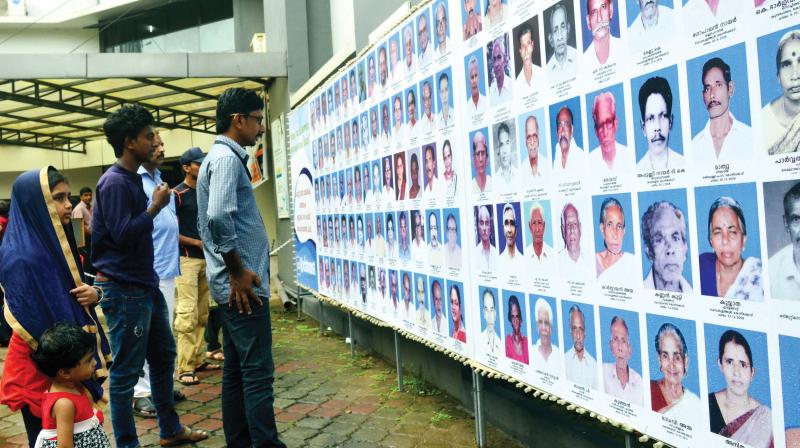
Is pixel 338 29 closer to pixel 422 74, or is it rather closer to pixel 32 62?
pixel 32 62

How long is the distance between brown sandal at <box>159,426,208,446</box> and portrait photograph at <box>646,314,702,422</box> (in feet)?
9.18

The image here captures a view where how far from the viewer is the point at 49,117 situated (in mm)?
13797

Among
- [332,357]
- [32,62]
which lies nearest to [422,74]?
[332,357]

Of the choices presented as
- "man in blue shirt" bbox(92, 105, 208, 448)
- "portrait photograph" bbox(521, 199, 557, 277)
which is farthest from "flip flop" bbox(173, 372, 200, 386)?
"portrait photograph" bbox(521, 199, 557, 277)

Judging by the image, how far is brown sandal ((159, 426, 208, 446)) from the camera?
12.5 ft

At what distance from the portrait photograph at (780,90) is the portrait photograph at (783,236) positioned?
0.37 feet

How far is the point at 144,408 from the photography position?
4492 mm

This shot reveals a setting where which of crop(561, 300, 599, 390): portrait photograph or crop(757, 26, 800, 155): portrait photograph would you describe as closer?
crop(757, 26, 800, 155): portrait photograph

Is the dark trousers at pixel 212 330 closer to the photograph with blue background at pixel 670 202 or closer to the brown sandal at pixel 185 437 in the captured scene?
the brown sandal at pixel 185 437

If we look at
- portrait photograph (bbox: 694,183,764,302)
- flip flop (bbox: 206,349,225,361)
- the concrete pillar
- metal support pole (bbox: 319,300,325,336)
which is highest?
the concrete pillar

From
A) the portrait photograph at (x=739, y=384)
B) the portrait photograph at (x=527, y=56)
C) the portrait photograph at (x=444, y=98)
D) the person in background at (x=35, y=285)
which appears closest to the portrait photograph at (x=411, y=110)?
the portrait photograph at (x=444, y=98)

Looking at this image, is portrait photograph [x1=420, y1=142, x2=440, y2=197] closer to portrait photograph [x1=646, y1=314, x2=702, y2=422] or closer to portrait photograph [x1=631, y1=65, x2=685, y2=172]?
portrait photograph [x1=631, y1=65, x2=685, y2=172]

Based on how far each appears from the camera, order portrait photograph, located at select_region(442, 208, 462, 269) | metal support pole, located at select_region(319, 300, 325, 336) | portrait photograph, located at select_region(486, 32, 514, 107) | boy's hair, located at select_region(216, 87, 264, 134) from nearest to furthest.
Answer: portrait photograph, located at select_region(486, 32, 514, 107), boy's hair, located at select_region(216, 87, 264, 134), portrait photograph, located at select_region(442, 208, 462, 269), metal support pole, located at select_region(319, 300, 325, 336)

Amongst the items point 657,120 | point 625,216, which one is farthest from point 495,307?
point 657,120
